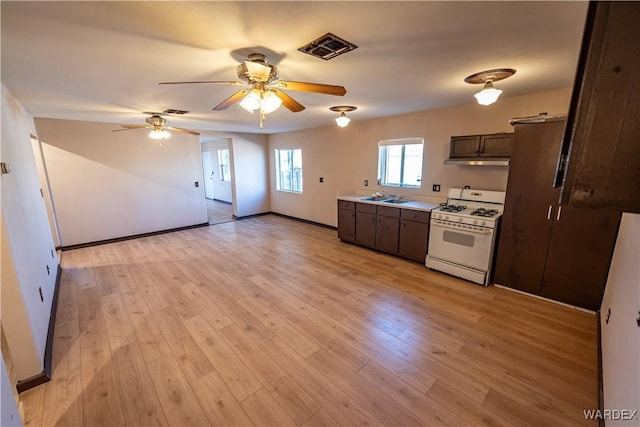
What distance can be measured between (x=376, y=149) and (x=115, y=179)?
5052mm

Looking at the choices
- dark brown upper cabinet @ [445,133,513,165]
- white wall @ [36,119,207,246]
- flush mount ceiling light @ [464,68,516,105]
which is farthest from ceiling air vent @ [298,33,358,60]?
white wall @ [36,119,207,246]

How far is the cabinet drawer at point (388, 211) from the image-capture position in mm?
4168

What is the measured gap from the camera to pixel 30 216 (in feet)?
9.16

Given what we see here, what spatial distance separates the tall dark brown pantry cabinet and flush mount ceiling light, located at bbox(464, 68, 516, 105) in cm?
82

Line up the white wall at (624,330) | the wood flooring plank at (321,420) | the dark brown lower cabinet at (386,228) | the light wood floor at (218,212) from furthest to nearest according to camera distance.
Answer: the light wood floor at (218,212) → the dark brown lower cabinet at (386,228) → the wood flooring plank at (321,420) → the white wall at (624,330)

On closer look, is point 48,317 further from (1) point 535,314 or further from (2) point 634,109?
(1) point 535,314

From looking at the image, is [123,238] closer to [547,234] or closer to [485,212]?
[485,212]

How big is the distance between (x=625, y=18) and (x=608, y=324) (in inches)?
105

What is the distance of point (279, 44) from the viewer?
1.75m

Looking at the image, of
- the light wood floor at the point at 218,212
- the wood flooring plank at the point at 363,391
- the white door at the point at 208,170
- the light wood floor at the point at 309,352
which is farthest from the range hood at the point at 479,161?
the white door at the point at 208,170

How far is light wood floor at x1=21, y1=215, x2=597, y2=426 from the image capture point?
1760 millimetres

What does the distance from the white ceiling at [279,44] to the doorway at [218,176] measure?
5717 millimetres

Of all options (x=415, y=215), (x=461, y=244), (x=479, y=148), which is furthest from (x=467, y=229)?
(x=479, y=148)

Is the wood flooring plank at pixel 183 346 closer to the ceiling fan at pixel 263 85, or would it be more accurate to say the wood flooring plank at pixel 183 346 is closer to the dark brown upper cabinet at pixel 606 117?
the ceiling fan at pixel 263 85
